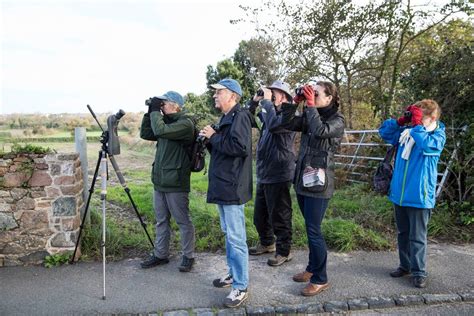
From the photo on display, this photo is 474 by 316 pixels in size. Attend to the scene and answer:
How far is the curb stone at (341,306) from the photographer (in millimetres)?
3582

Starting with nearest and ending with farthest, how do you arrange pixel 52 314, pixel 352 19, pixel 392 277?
pixel 52 314
pixel 392 277
pixel 352 19

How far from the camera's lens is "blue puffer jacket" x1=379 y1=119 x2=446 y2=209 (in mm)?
3859

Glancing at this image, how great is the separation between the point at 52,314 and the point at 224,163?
6.93 ft

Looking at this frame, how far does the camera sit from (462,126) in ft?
20.4

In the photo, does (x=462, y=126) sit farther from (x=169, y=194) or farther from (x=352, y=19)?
(x=352, y=19)

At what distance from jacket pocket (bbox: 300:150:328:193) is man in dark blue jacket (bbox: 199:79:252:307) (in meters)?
0.55

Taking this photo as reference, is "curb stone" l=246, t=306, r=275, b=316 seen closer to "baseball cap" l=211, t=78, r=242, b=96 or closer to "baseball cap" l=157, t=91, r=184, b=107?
"baseball cap" l=211, t=78, r=242, b=96

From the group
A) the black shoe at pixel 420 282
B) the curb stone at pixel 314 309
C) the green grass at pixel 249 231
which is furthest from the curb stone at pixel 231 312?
the black shoe at pixel 420 282

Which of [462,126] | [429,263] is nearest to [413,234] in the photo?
[429,263]

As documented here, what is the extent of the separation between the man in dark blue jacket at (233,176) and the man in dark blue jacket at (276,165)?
2.06ft

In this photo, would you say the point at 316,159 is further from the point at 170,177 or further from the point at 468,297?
the point at 468,297

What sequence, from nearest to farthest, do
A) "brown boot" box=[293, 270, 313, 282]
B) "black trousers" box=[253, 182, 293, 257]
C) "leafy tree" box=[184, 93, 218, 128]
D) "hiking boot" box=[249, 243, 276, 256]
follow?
"brown boot" box=[293, 270, 313, 282] < "black trousers" box=[253, 182, 293, 257] < "hiking boot" box=[249, 243, 276, 256] < "leafy tree" box=[184, 93, 218, 128]

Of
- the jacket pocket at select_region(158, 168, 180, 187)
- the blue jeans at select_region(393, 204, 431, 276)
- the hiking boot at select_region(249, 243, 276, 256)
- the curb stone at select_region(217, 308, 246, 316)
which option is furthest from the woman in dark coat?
the jacket pocket at select_region(158, 168, 180, 187)

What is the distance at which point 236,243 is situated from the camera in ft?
12.1
